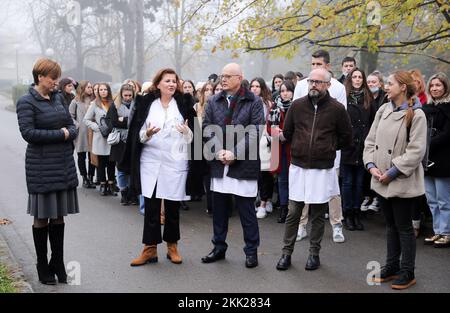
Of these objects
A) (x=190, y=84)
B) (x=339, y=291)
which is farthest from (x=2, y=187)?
(x=339, y=291)

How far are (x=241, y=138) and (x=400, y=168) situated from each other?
163 centimetres

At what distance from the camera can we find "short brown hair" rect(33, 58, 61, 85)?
521 centimetres

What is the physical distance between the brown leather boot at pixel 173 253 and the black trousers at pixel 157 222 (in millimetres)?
61

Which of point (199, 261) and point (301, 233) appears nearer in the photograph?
point (199, 261)

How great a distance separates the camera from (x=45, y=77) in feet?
17.1

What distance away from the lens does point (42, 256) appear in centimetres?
544

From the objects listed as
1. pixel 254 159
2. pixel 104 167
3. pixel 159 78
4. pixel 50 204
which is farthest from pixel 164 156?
pixel 104 167

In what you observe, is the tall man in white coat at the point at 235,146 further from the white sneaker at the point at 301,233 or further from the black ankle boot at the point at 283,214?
the black ankle boot at the point at 283,214

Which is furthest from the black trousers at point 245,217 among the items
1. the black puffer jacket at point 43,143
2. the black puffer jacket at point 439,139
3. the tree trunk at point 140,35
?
the tree trunk at point 140,35

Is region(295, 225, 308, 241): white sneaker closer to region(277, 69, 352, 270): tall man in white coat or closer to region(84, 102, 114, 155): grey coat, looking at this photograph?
region(277, 69, 352, 270): tall man in white coat

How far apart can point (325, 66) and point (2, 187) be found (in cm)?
683

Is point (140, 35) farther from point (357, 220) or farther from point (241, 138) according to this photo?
point (241, 138)

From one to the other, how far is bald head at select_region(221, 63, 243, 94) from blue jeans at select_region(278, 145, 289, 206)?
7.17 feet

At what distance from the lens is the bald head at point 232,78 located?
5.96 metres
